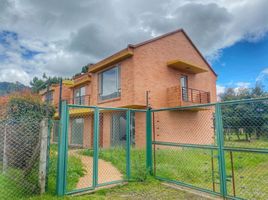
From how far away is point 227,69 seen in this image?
19375 millimetres

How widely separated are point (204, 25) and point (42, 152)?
1290 cm

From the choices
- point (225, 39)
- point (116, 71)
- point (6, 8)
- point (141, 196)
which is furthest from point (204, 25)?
point (141, 196)

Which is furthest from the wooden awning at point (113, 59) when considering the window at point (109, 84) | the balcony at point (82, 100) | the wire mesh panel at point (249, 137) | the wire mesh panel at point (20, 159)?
the wire mesh panel at point (249, 137)

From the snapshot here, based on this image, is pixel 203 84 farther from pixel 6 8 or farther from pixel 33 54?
pixel 33 54

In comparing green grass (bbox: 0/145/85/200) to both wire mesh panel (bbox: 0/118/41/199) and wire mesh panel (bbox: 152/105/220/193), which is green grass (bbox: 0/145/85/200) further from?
wire mesh panel (bbox: 152/105/220/193)

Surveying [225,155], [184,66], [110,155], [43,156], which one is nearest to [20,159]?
[43,156]

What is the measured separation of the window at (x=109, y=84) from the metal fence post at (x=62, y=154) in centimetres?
842

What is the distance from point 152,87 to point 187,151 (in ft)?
18.3

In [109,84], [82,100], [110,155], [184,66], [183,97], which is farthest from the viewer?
[82,100]

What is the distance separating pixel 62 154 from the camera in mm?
4527

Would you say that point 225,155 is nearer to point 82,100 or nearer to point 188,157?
point 188,157

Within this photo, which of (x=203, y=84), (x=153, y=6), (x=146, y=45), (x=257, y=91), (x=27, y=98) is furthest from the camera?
(x=257, y=91)

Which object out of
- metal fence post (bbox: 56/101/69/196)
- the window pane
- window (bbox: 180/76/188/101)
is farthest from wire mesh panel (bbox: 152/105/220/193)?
the window pane

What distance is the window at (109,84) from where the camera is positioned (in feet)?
43.5
